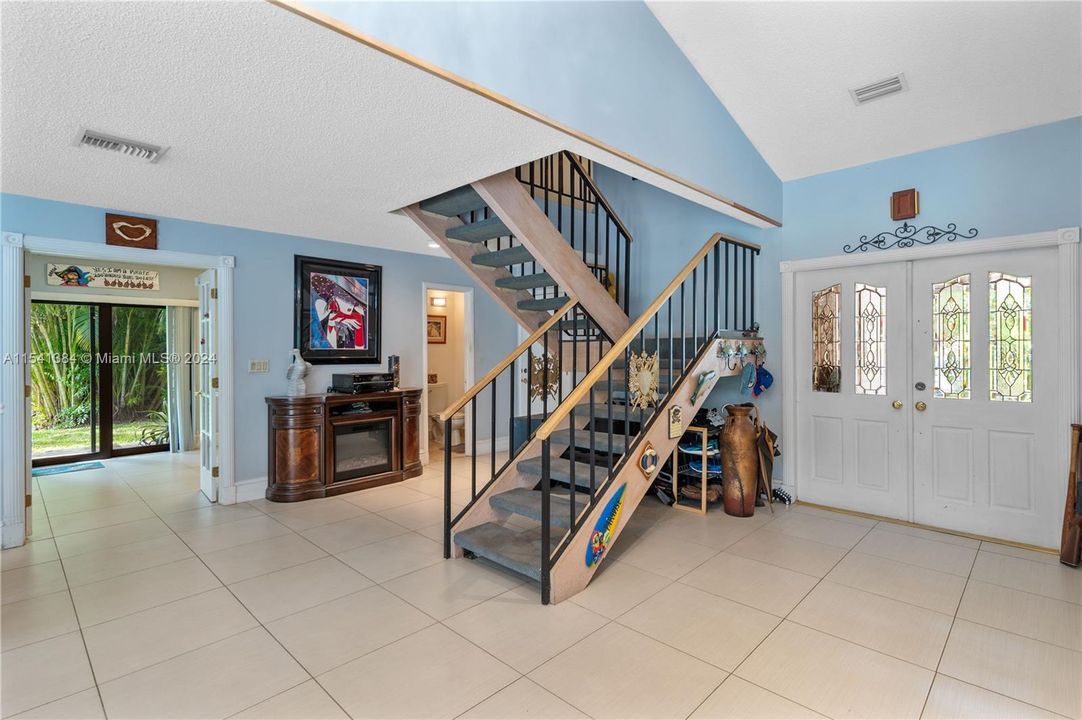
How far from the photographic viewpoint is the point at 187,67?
204 centimetres

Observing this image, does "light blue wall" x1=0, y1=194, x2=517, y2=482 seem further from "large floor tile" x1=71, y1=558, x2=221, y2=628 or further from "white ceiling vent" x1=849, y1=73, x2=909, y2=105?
"white ceiling vent" x1=849, y1=73, x2=909, y2=105

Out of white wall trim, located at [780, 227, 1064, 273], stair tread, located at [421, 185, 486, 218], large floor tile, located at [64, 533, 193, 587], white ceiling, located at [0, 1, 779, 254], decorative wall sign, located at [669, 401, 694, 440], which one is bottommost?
large floor tile, located at [64, 533, 193, 587]

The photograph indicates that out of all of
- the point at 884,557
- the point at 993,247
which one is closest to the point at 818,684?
the point at 884,557

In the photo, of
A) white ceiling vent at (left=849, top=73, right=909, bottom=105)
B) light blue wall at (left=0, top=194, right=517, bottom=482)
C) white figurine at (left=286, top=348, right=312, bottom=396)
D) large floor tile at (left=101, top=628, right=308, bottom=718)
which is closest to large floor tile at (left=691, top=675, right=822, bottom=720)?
large floor tile at (left=101, top=628, right=308, bottom=718)

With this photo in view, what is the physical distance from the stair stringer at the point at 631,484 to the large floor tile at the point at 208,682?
1.32 m

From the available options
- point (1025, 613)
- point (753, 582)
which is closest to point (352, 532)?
point (753, 582)

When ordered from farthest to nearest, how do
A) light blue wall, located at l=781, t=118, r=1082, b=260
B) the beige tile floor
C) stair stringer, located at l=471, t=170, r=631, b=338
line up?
stair stringer, located at l=471, t=170, r=631, b=338 → light blue wall, located at l=781, t=118, r=1082, b=260 → the beige tile floor

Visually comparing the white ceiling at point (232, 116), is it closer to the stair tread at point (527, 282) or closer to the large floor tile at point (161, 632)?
the stair tread at point (527, 282)

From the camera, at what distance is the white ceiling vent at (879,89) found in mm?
3473

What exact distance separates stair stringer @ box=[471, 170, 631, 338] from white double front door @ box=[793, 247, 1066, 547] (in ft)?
6.19

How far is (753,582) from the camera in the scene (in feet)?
10.1

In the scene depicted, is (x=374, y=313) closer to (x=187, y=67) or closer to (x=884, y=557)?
(x=187, y=67)

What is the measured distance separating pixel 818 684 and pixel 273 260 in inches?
201

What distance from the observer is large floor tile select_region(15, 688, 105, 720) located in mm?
1972
